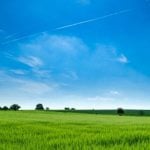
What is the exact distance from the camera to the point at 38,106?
92312 mm

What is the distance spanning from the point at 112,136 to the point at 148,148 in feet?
6.74

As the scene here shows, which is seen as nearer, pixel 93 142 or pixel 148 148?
pixel 148 148

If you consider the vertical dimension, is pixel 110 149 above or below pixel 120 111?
below

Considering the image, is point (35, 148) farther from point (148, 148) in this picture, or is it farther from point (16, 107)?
point (16, 107)

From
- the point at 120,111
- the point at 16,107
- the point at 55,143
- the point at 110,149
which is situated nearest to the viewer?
the point at 110,149

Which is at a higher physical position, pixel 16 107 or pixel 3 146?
pixel 16 107

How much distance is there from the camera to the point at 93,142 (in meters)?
8.42

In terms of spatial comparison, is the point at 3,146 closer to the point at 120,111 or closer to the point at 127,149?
the point at 127,149

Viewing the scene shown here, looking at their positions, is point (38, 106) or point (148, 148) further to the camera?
point (38, 106)

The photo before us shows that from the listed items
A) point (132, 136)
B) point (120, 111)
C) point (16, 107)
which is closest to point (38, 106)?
point (16, 107)

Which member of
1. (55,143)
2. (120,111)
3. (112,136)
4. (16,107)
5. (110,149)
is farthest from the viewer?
(16,107)

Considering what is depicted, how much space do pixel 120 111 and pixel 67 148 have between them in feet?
256

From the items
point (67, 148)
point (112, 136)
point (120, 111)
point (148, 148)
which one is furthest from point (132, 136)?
point (120, 111)

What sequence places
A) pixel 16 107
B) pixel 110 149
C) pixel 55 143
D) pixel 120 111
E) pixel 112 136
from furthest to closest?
pixel 16 107
pixel 120 111
pixel 112 136
pixel 55 143
pixel 110 149
